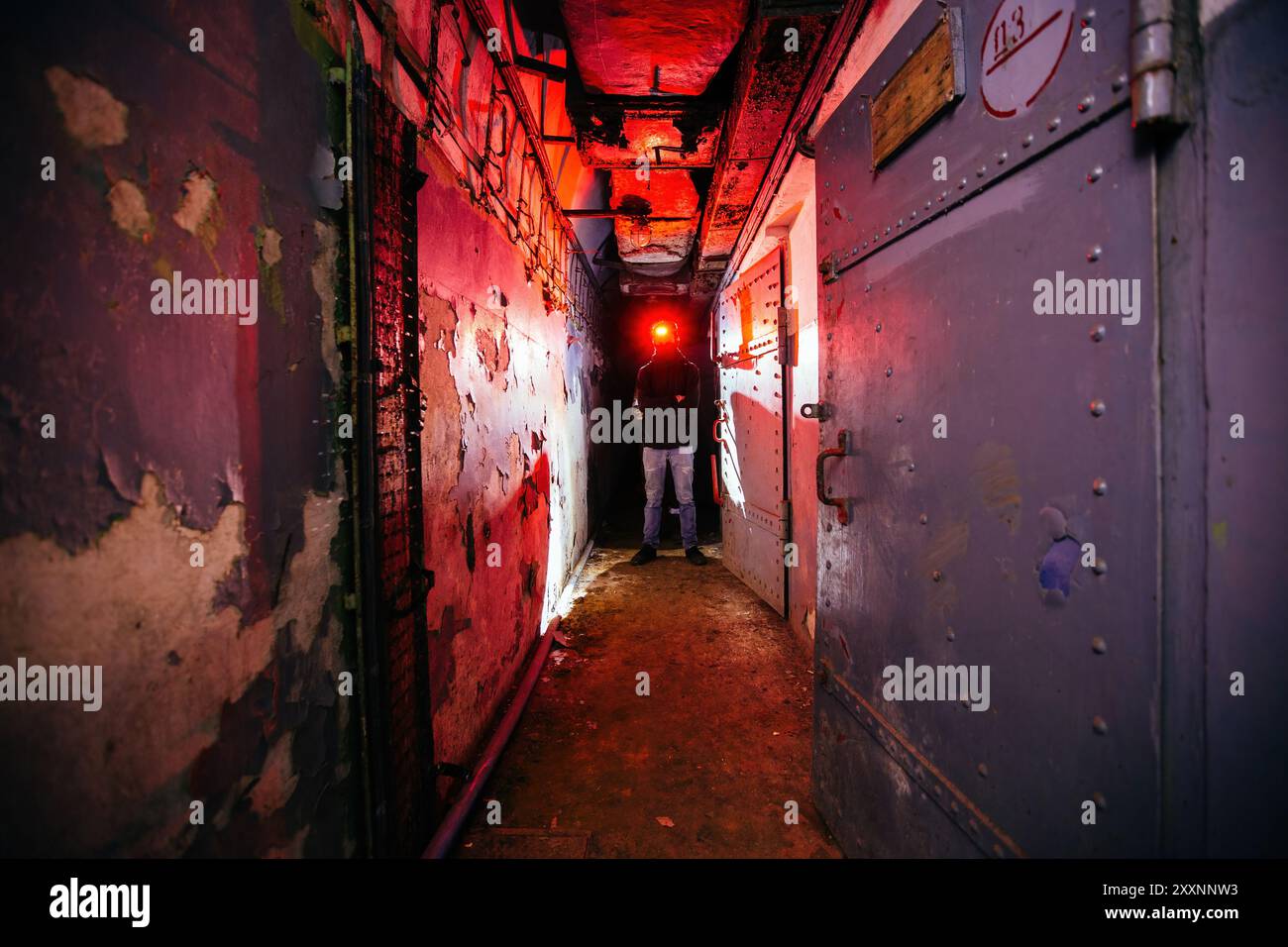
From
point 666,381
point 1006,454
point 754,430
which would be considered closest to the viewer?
point 1006,454

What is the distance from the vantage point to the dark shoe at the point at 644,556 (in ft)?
18.1

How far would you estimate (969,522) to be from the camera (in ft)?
4.14

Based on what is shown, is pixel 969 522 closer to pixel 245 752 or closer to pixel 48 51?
pixel 245 752

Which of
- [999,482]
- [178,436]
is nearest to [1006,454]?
[999,482]

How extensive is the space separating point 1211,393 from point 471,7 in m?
2.89

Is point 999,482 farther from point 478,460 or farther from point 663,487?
point 663,487

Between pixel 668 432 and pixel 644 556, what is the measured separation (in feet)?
4.76

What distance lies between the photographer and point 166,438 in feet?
3.11

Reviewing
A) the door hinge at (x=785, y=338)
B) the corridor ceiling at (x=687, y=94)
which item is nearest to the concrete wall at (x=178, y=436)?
the corridor ceiling at (x=687, y=94)

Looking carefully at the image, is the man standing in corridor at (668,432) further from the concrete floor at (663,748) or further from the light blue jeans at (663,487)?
the concrete floor at (663,748)

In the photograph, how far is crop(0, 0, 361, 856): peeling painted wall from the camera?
76 cm

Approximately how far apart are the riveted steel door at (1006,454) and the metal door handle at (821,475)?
0.03 metres

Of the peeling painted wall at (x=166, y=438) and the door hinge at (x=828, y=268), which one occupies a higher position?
the door hinge at (x=828, y=268)
